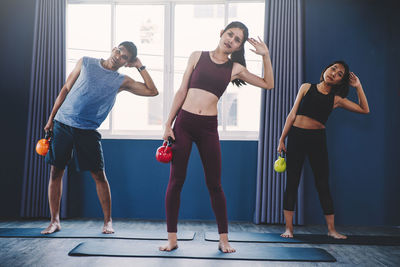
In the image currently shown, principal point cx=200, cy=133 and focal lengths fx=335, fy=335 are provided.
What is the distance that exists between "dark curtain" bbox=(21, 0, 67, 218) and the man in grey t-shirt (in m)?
0.75

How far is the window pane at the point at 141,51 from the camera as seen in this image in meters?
3.74

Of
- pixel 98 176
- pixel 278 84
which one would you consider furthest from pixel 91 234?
pixel 278 84

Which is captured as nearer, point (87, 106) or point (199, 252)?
point (199, 252)

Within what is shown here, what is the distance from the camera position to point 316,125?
2850mm

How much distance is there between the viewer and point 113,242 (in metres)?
2.55

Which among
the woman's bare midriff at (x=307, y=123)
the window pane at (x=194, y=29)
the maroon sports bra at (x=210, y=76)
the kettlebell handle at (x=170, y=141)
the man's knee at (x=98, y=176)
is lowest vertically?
the man's knee at (x=98, y=176)

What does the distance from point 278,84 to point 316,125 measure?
0.79m

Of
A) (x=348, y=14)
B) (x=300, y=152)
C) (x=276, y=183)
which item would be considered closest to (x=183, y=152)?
(x=300, y=152)

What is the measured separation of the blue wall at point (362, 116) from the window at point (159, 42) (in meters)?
0.69

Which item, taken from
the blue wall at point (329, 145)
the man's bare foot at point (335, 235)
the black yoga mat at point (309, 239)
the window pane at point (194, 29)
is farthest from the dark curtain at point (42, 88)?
the man's bare foot at point (335, 235)

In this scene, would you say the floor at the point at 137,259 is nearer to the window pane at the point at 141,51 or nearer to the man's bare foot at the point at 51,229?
the man's bare foot at the point at 51,229

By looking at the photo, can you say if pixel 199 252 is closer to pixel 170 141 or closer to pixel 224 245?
pixel 224 245

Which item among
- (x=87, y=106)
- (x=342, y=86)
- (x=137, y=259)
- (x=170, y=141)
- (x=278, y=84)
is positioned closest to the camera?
(x=137, y=259)

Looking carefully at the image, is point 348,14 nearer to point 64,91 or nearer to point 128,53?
point 128,53
